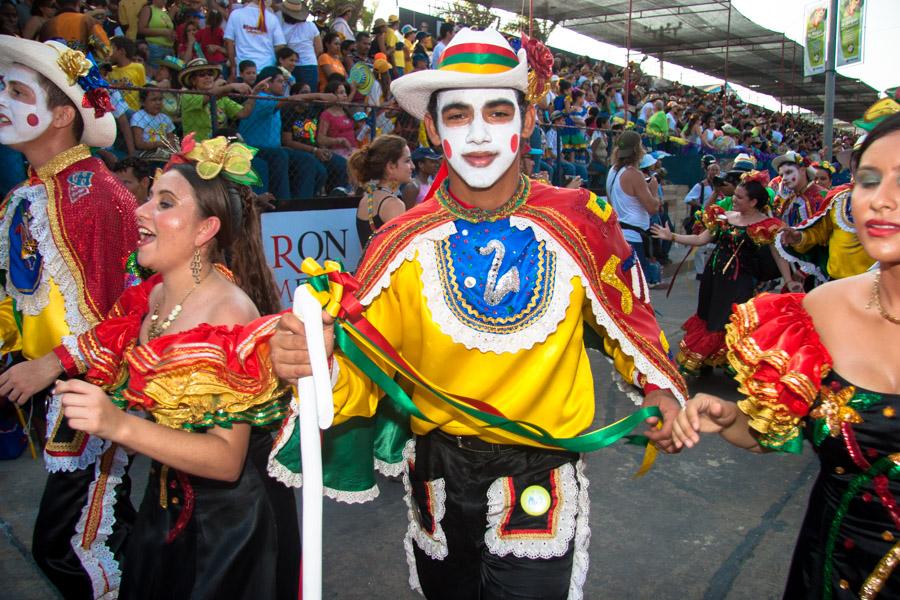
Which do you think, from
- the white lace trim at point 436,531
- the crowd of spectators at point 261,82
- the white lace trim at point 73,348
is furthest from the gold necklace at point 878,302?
the crowd of spectators at point 261,82

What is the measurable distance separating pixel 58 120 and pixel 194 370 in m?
1.78

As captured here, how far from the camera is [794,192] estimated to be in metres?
7.85

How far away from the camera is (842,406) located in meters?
1.80

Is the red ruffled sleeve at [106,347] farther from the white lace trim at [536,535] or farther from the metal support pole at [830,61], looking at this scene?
the metal support pole at [830,61]

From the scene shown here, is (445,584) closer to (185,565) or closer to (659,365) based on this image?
(185,565)

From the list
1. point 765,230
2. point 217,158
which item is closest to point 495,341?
point 217,158

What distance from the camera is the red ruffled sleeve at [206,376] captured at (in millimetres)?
2115

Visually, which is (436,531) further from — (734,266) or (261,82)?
(261,82)

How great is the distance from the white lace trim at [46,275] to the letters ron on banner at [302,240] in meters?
3.29

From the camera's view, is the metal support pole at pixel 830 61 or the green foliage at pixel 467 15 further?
the green foliage at pixel 467 15

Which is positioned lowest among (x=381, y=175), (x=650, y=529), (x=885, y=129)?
(x=650, y=529)

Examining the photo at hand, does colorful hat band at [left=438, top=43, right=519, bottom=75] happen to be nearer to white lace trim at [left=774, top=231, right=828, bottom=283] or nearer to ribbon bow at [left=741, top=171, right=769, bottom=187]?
white lace trim at [left=774, top=231, right=828, bottom=283]

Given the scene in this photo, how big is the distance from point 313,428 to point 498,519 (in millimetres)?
932

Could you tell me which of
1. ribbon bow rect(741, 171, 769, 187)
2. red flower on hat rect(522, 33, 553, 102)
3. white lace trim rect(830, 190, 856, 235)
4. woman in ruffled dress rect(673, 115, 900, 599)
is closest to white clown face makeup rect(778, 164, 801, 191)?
ribbon bow rect(741, 171, 769, 187)
